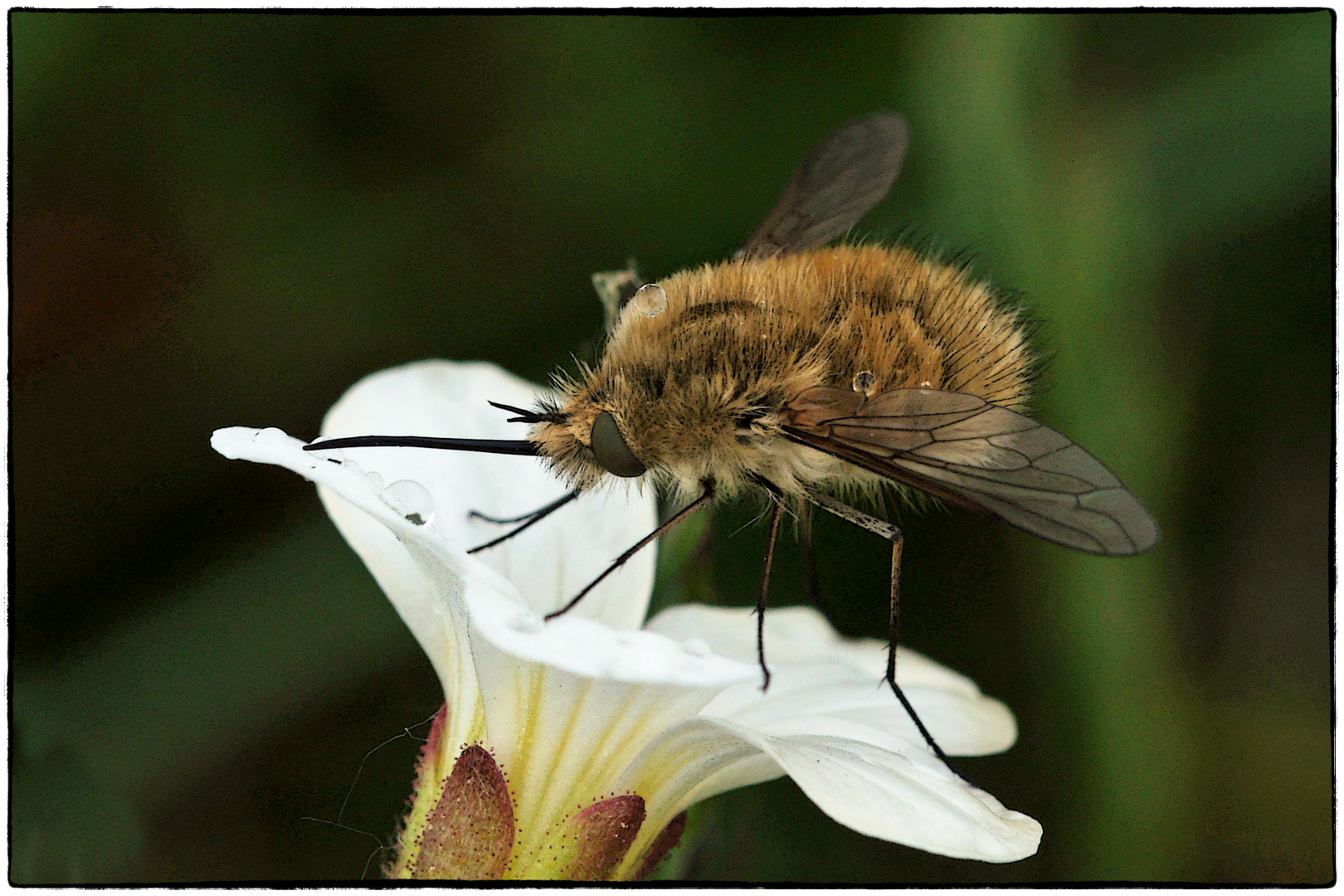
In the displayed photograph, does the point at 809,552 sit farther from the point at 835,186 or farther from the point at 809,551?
the point at 835,186

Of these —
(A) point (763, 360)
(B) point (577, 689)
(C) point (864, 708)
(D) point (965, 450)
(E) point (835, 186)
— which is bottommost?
(C) point (864, 708)

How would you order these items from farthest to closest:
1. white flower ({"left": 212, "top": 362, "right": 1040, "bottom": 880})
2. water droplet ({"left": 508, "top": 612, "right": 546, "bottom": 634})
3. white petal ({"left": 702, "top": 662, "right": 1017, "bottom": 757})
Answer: white petal ({"left": 702, "top": 662, "right": 1017, "bottom": 757}), white flower ({"left": 212, "top": 362, "right": 1040, "bottom": 880}), water droplet ({"left": 508, "top": 612, "right": 546, "bottom": 634})

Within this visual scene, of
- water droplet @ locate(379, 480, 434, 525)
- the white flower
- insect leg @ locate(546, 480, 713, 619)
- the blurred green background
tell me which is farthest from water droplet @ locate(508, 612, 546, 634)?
the blurred green background

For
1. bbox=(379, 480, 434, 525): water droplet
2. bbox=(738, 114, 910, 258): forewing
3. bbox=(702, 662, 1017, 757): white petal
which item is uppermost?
bbox=(738, 114, 910, 258): forewing

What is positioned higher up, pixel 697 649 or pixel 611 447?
pixel 611 447

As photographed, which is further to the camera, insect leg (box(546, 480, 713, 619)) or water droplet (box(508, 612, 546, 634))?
insect leg (box(546, 480, 713, 619))

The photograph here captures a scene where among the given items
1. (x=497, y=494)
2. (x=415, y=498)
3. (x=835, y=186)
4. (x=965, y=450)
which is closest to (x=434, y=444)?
(x=415, y=498)

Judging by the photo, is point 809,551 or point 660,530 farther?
point 809,551

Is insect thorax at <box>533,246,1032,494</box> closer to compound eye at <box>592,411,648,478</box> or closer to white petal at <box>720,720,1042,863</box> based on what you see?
compound eye at <box>592,411,648,478</box>
